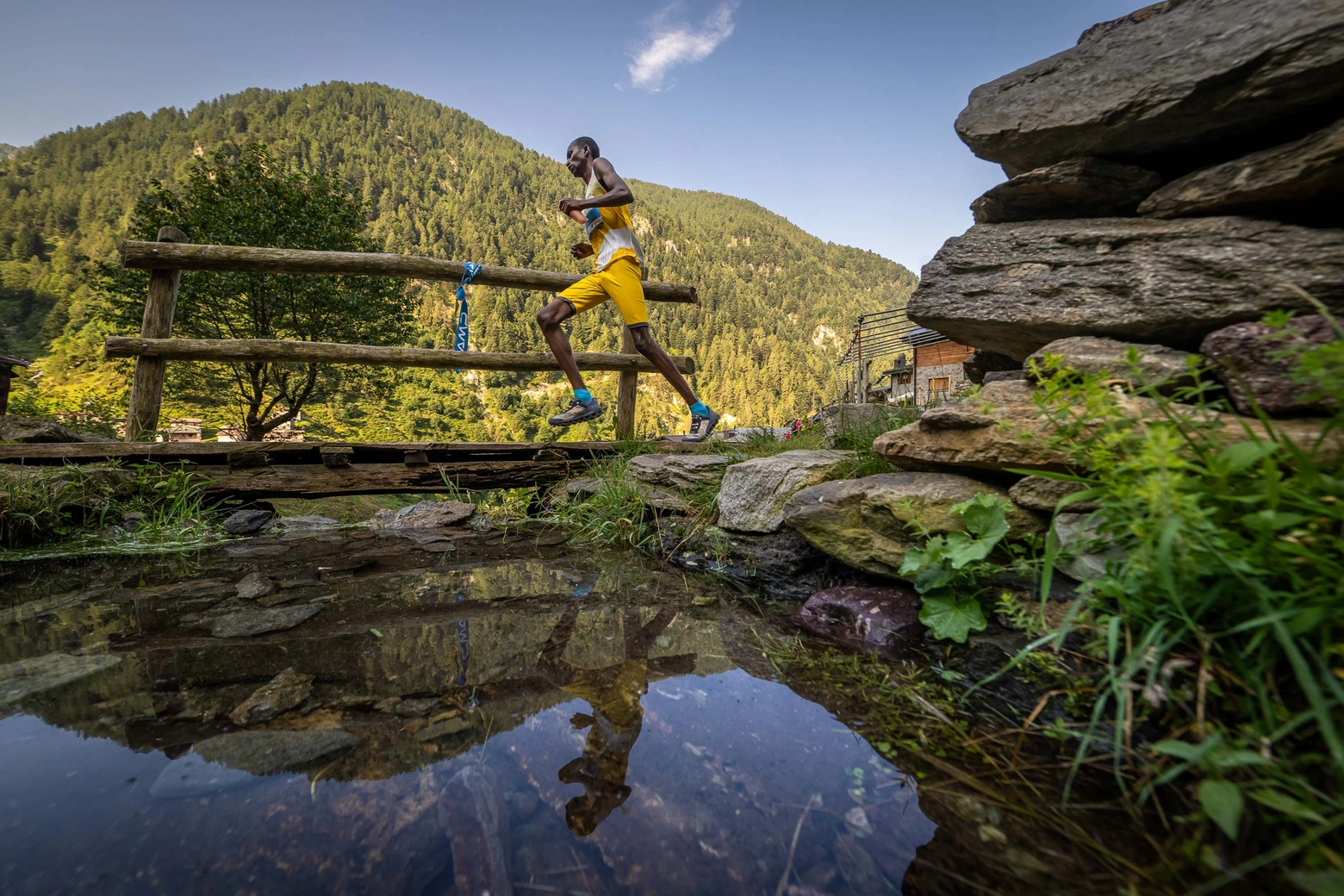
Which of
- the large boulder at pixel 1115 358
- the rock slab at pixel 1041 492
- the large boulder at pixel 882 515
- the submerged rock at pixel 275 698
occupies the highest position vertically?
the large boulder at pixel 1115 358

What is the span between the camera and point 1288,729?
73 cm

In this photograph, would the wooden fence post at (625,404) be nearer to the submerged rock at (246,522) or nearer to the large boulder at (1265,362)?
the submerged rock at (246,522)

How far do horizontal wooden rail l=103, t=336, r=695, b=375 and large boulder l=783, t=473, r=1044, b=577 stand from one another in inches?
108

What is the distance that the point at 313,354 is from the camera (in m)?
3.92

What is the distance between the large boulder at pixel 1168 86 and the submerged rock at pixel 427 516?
3944 mm

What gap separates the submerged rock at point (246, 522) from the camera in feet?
11.6

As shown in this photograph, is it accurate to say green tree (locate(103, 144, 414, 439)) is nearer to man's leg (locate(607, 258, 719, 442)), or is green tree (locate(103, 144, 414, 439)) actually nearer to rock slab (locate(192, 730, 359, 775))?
man's leg (locate(607, 258, 719, 442))

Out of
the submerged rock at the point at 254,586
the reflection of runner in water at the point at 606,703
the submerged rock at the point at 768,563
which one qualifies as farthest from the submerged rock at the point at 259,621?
the submerged rock at the point at 768,563

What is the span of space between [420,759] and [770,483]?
1.94 m

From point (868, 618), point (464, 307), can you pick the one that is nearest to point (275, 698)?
point (868, 618)

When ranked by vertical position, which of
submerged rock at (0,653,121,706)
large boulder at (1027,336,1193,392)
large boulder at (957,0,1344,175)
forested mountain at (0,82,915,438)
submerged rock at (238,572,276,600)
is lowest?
submerged rock at (238,572,276,600)

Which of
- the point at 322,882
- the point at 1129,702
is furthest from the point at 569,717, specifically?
the point at 1129,702

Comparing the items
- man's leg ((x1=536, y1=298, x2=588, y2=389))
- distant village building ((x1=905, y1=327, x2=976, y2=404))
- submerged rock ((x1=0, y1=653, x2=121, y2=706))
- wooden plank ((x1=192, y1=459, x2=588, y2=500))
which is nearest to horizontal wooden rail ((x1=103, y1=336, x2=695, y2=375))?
man's leg ((x1=536, y1=298, x2=588, y2=389))

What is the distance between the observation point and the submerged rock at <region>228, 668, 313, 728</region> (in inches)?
47.3
